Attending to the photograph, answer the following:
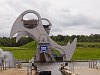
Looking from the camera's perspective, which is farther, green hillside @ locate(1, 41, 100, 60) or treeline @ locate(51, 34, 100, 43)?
treeline @ locate(51, 34, 100, 43)

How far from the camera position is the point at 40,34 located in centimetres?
5500

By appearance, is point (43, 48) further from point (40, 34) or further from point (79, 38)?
point (79, 38)

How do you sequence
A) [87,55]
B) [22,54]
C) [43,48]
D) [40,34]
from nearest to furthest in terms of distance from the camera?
[43,48] < [40,34] < [87,55] < [22,54]

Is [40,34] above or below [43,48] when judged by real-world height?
above

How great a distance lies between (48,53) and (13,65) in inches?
572

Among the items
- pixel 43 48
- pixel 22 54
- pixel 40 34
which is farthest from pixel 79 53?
pixel 43 48

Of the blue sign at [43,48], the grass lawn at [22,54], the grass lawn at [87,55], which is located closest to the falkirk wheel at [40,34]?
the blue sign at [43,48]

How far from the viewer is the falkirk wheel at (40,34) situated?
53000 mm

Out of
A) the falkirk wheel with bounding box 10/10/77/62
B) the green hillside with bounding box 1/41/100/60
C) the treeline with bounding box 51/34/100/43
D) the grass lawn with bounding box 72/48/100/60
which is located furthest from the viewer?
the treeline with bounding box 51/34/100/43

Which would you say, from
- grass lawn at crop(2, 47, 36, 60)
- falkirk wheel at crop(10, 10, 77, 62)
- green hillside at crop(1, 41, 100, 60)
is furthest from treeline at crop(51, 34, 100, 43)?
falkirk wheel at crop(10, 10, 77, 62)

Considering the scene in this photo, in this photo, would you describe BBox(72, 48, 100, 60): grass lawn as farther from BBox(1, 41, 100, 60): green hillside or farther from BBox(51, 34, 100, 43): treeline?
BBox(51, 34, 100, 43): treeline

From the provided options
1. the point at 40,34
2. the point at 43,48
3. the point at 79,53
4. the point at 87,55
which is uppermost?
the point at 40,34

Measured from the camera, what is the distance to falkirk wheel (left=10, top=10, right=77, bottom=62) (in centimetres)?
5300

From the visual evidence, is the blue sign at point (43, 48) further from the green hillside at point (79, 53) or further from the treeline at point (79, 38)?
the treeline at point (79, 38)
